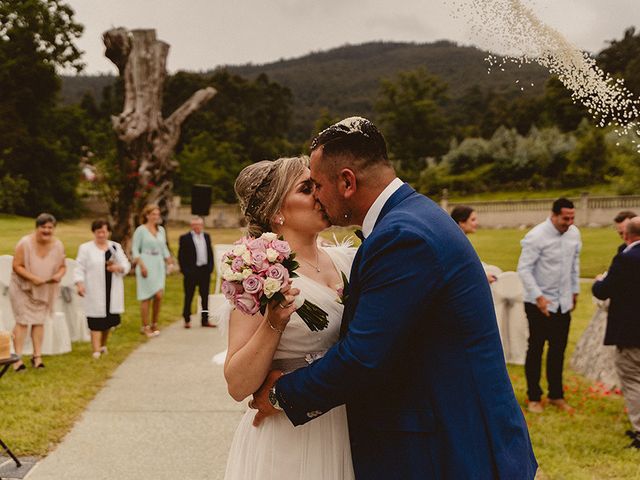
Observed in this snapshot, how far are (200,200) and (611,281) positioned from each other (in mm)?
15296

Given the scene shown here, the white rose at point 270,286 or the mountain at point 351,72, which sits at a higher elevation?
the mountain at point 351,72

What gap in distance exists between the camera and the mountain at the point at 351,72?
368ft

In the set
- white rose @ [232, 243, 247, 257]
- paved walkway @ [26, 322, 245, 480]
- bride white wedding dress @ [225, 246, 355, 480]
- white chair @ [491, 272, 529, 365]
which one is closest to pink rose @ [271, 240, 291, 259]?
white rose @ [232, 243, 247, 257]

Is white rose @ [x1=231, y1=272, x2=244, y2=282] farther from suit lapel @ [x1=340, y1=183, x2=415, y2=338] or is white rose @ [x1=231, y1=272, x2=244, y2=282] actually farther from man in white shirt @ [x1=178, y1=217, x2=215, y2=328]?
man in white shirt @ [x1=178, y1=217, x2=215, y2=328]

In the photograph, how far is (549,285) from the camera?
693cm

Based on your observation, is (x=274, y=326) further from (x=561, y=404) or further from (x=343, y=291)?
(x=561, y=404)

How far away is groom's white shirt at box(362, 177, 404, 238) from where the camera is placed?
224 cm

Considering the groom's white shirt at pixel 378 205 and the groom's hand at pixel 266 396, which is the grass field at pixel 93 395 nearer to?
the groom's hand at pixel 266 396

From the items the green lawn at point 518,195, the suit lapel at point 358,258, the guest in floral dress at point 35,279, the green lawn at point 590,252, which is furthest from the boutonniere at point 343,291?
the green lawn at point 518,195

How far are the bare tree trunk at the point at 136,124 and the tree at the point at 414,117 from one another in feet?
178

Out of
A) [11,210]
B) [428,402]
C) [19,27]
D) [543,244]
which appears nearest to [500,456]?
[428,402]

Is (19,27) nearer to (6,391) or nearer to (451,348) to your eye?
(6,391)

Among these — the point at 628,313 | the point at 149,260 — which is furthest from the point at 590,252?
the point at 149,260

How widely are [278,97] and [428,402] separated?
8572cm
